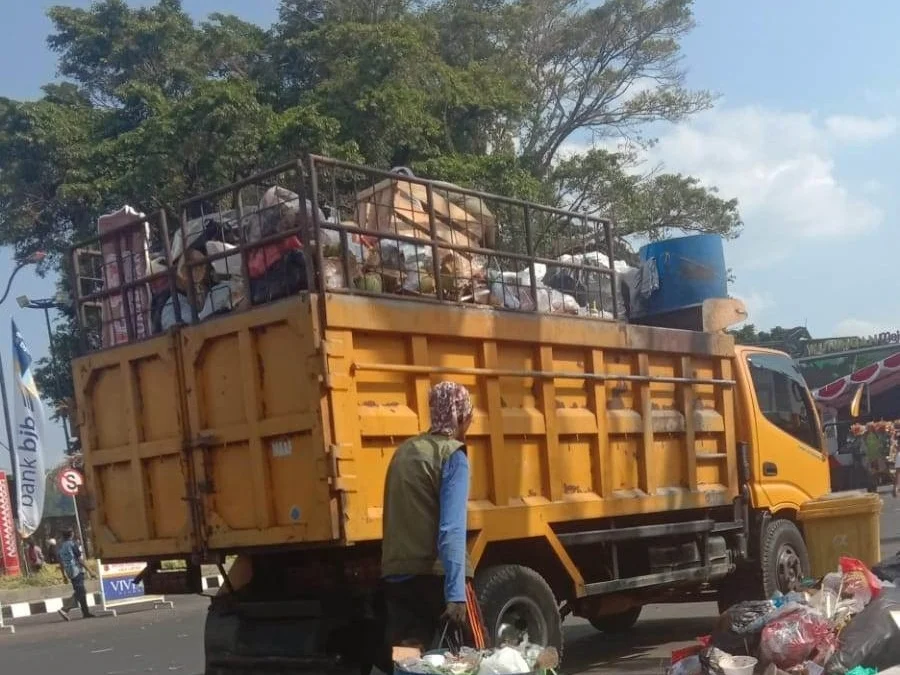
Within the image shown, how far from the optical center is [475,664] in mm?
4176

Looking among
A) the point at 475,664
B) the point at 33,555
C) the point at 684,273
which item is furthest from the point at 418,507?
the point at 33,555

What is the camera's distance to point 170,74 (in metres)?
26.9

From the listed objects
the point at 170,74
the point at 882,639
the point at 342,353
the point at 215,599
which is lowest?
the point at 882,639

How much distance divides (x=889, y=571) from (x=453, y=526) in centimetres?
340

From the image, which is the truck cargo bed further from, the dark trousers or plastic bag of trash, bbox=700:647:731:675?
the dark trousers

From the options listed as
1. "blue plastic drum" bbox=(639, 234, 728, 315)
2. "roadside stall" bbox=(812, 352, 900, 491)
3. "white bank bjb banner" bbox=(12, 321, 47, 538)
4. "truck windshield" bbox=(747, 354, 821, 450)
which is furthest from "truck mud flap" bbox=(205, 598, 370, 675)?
"roadside stall" bbox=(812, 352, 900, 491)

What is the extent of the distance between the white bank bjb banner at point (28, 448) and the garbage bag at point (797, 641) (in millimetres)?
17225

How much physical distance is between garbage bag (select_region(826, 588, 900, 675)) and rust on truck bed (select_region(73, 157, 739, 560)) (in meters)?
1.65

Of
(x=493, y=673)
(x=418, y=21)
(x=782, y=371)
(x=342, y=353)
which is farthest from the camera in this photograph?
(x=418, y=21)

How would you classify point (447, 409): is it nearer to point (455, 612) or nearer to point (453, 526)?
point (453, 526)

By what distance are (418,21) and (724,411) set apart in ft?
63.1

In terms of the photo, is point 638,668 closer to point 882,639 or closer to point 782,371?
point 882,639

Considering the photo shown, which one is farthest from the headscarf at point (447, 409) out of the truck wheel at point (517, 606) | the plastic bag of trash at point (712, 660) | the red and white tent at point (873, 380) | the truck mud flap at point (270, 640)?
the red and white tent at point (873, 380)

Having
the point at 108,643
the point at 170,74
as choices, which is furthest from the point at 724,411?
the point at 170,74
